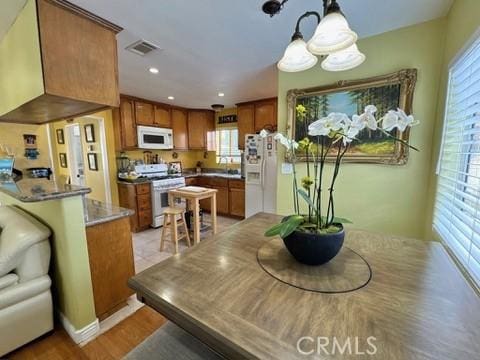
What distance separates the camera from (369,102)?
6.61 feet

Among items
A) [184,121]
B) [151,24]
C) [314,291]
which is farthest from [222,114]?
[314,291]

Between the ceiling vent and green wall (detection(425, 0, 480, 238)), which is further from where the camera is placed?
the ceiling vent

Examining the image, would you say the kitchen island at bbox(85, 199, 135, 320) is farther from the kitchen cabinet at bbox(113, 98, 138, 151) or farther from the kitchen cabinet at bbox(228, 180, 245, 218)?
the kitchen cabinet at bbox(228, 180, 245, 218)

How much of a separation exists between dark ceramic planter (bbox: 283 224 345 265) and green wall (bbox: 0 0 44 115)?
5.76 feet

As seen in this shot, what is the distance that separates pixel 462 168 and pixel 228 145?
4.18 m

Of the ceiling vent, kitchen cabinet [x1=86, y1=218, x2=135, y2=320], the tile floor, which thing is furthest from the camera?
the tile floor

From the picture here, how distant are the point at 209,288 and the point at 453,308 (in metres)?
0.80

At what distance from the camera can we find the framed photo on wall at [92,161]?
404 centimetres

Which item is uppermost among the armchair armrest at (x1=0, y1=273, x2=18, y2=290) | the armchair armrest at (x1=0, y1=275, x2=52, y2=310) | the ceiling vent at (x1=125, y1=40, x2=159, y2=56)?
the ceiling vent at (x1=125, y1=40, x2=159, y2=56)

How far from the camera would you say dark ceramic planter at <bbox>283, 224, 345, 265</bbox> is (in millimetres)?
885

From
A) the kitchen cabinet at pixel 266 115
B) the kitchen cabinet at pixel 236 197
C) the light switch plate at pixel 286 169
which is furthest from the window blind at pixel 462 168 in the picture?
the kitchen cabinet at pixel 236 197

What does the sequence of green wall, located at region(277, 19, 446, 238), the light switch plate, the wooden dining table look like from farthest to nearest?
1. the light switch plate
2. green wall, located at region(277, 19, 446, 238)
3. the wooden dining table

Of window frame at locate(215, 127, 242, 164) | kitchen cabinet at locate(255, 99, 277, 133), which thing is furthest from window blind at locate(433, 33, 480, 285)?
window frame at locate(215, 127, 242, 164)

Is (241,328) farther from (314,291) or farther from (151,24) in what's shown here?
(151,24)
